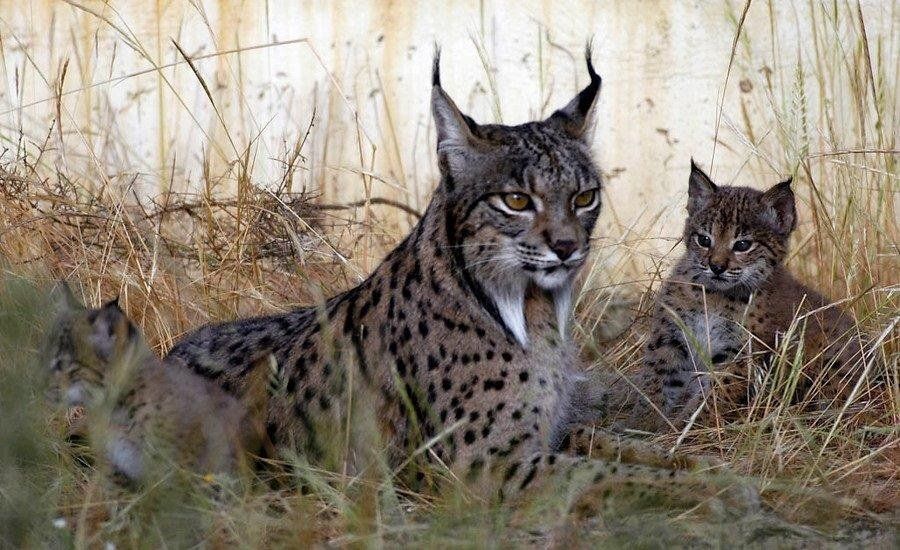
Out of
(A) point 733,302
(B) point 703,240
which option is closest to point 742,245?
(B) point 703,240

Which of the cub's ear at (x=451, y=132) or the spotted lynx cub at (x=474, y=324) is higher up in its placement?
the cub's ear at (x=451, y=132)

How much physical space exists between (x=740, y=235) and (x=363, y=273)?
2048 millimetres

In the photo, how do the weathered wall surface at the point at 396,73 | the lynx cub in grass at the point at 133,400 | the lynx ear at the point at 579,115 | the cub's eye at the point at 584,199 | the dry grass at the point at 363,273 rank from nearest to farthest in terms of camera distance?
the dry grass at the point at 363,273 < the lynx cub in grass at the point at 133,400 < the cub's eye at the point at 584,199 < the lynx ear at the point at 579,115 < the weathered wall surface at the point at 396,73

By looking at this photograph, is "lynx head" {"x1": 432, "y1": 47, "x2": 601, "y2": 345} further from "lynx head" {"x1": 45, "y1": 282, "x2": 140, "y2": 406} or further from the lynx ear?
"lynx head" {"x1": 45, "y1": 282, "x2": 140, "y2": 406}

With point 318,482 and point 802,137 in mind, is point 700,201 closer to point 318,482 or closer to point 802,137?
point 802,137

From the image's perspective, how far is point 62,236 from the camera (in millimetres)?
6707

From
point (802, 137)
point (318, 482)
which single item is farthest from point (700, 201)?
point (318, 482)

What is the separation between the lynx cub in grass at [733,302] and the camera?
5695mm

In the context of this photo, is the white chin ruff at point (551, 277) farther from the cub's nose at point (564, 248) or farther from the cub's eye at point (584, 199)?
the cub's eye at point (584, 199)

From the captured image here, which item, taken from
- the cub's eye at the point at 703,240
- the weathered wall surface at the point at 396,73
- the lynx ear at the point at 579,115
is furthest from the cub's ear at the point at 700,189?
the weathered wall surface at the point at 396,73

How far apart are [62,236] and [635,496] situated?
3.60 m

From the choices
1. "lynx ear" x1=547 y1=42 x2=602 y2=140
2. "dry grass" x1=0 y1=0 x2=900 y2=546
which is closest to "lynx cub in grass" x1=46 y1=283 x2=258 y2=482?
"dry grass" x1=0 y1=0 x2=900 y2=546

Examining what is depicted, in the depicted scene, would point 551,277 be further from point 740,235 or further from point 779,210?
point 779,210

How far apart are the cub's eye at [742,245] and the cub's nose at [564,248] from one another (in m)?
1.48
